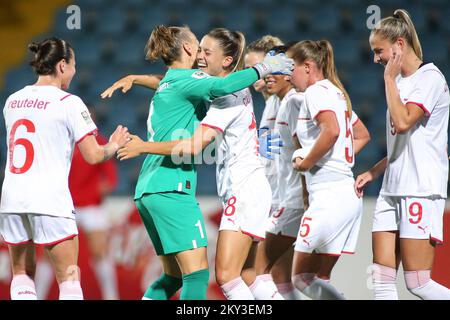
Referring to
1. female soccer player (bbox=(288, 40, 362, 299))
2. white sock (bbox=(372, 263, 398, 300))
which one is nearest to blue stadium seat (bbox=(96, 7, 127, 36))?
female soccer player (bbox=(288, 40, 362, 299))

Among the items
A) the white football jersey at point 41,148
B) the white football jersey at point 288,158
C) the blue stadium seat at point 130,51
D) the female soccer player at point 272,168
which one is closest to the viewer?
the white football jersey at point 41,148

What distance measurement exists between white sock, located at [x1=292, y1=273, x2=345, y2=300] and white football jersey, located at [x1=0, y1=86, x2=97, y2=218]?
1322mm

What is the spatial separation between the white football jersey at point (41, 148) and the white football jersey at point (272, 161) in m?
1.33

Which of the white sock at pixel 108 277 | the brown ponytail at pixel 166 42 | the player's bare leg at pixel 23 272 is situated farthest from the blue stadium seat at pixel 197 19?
the player's bare leg at pixel 23 272

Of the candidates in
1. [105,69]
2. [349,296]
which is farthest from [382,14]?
[349,296]

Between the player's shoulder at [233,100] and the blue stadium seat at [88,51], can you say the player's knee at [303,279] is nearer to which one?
the player's shoulder at [233,100]

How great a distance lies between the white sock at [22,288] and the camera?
3.86m

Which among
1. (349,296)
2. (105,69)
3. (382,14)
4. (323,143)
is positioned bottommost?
(349,296)

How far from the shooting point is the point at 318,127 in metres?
4.18

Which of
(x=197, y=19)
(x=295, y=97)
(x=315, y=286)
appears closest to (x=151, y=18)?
(x=197, y=19)
